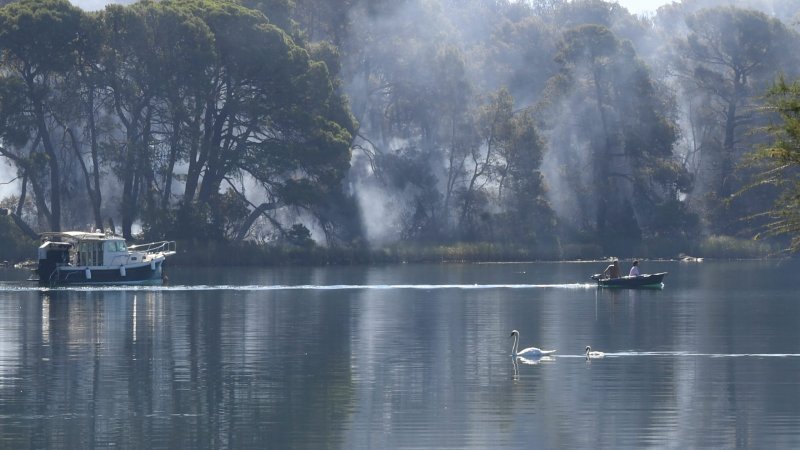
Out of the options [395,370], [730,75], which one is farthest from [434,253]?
[395,370]

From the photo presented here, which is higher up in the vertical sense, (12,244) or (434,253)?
(12,244)

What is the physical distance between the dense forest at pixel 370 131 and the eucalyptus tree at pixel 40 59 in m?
0.12

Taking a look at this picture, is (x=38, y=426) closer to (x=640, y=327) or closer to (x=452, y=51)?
(x=640, y=327)

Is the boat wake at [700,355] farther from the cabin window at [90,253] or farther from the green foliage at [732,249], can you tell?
the green foliage at [732,249]

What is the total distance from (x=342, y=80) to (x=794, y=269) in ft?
99.3

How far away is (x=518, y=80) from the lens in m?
123

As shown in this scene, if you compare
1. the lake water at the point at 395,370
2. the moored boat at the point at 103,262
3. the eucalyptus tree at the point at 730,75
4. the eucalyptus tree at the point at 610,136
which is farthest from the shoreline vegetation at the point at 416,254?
the lake water at the point at 395,370

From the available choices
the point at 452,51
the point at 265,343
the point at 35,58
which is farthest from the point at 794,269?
the point at 265,343

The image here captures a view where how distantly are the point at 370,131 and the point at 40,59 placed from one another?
27424 millimetres

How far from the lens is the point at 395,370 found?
117 feet

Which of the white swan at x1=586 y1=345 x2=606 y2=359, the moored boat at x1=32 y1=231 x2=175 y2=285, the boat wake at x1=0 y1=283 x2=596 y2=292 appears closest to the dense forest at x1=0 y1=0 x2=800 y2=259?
the moored boat at x1=32 y1=231 x2=175 y2=285

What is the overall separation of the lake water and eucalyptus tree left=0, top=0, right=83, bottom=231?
25395 millimetres

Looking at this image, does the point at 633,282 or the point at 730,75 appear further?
the point at 730,75

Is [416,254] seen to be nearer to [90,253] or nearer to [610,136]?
[610,136]
